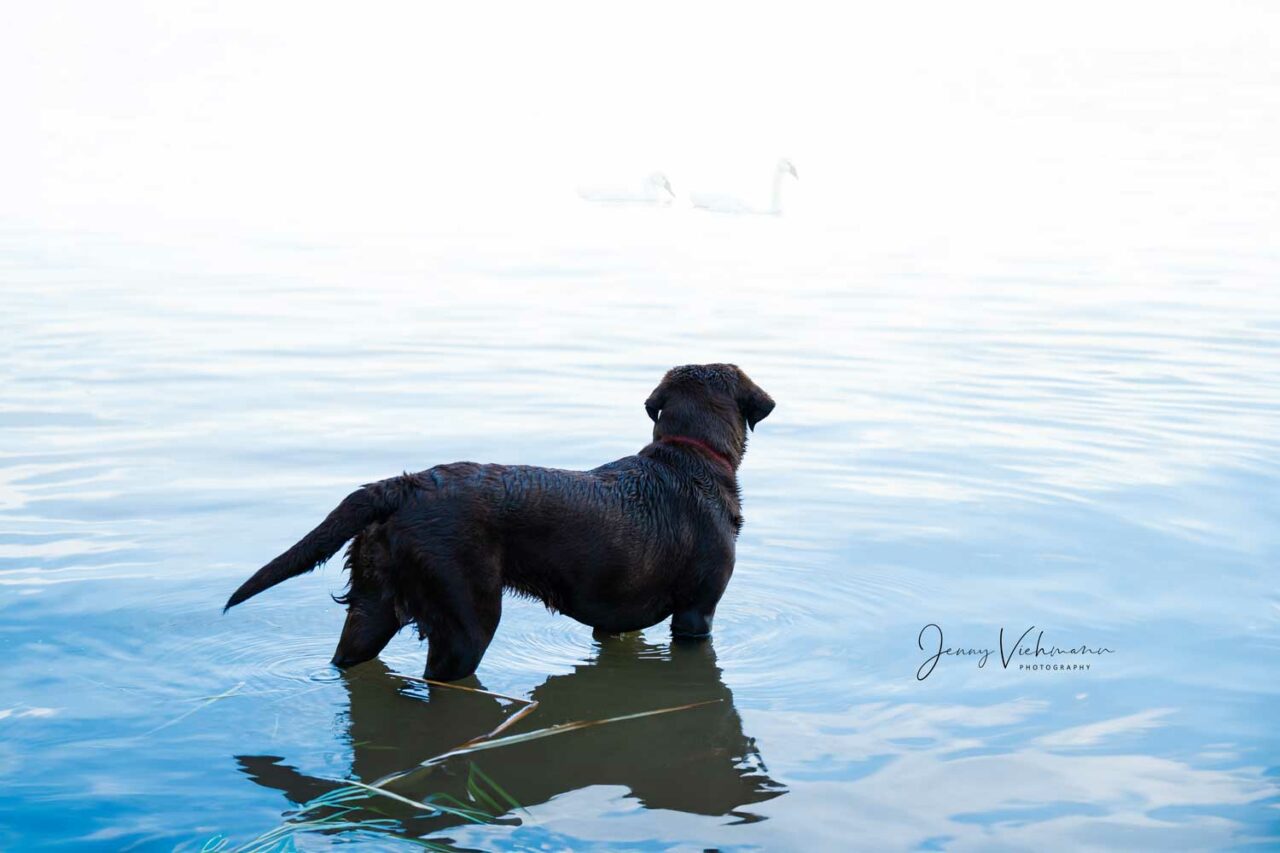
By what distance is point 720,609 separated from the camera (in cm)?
631

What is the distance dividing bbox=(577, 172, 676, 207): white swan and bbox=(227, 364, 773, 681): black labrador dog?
24.5 meters

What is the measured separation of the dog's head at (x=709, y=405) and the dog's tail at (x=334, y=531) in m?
1.33

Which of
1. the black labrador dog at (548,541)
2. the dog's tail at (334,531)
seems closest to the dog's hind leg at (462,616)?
the black labrador dog at (548,541)

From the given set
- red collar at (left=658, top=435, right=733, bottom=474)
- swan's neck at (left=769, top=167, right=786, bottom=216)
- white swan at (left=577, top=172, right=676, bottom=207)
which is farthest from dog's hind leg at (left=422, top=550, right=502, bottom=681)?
white swan at (left=577, top=172, right=676, bottom=207)

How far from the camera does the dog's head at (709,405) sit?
19.6 feet

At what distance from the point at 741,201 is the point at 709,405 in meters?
24.0

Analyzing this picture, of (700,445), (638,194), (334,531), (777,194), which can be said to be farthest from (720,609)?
(638,194)

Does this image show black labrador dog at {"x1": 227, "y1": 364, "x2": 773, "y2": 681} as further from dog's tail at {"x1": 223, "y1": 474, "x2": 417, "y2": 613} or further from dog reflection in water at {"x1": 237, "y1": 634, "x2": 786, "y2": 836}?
dog reflection in water at {"x1": 237, "y1": 634, "x2": 786, "y2": 836}

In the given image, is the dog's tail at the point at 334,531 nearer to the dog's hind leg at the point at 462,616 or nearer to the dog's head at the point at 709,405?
the dog's hind leg at the point at 462,616

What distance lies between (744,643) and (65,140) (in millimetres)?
31348

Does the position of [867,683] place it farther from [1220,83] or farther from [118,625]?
[1220,83]

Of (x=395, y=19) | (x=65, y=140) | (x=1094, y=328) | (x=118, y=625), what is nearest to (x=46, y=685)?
(x=118, y=625)

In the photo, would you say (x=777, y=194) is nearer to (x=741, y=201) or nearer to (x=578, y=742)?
(x=741, y=201)

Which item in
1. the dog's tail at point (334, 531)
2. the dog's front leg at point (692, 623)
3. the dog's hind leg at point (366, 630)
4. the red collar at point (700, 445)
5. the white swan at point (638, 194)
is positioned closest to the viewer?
the dog's tail at point (334, 531)
